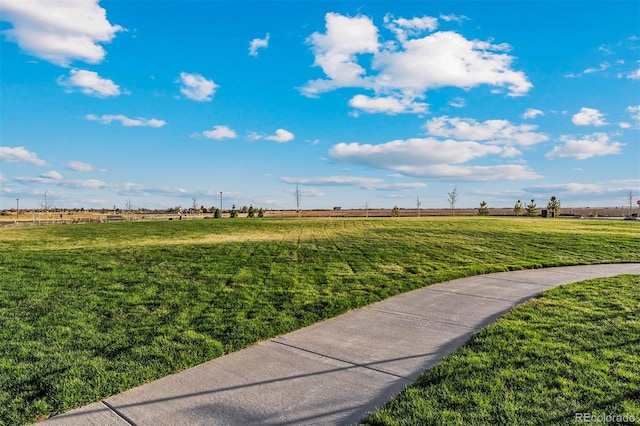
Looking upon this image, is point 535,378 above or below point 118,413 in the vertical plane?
above

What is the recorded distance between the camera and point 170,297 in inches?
315

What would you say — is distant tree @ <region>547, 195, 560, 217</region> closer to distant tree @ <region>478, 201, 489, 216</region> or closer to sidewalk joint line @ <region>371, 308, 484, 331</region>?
distant tree @ <region>478, 201, 489, 216</region>

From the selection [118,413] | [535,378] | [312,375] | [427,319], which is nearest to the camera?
[118,413]

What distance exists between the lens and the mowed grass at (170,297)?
4.50 m

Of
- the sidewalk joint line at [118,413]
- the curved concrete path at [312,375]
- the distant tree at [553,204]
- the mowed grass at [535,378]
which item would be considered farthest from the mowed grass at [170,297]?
the distant tree at [553,204]

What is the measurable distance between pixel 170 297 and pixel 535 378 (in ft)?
21.6

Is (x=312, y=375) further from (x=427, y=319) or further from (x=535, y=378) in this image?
(x=427, y=319)

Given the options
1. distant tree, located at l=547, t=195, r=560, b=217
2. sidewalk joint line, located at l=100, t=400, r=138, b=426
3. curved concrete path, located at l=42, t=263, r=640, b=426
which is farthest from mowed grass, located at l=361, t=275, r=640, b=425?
distant tree, located at l=547, t=195, r=560, b=217

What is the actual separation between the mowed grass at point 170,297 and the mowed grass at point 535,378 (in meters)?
2.60

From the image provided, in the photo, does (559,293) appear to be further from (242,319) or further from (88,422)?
(88,422)

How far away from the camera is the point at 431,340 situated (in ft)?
18.0

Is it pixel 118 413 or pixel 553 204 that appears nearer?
pixel 118 413

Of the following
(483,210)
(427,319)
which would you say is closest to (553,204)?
(483,210)

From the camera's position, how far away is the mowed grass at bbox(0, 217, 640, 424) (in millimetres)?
4504
